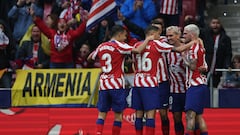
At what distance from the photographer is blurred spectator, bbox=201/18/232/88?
818 inches

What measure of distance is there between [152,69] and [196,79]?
3.01 feet

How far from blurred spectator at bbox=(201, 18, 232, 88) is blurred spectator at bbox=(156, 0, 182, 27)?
99 centimetres

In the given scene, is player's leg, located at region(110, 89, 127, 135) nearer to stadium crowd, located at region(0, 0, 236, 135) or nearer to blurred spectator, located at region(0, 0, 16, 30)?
stadium crowd, located at region(0, 0, 236, 135)

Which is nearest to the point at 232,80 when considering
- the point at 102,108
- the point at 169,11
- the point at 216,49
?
the point at 216,49

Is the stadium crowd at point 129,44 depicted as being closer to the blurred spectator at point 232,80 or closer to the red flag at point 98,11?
the blurred spectator at point 232,80

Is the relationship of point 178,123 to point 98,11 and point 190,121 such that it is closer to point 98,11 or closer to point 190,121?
point 190,121

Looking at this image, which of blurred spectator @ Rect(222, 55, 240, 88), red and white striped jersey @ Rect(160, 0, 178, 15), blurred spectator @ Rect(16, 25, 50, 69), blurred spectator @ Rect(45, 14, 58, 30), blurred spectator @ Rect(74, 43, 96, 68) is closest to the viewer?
blurred spectator @ Rect(222, 55, 240, 88)

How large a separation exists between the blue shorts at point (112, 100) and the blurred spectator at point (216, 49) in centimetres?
306

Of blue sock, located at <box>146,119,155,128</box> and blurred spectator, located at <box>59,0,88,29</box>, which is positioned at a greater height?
blurred spectator, located at <box>59,0,88,29</box>

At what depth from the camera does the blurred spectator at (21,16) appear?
2331cm

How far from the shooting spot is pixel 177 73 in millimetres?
18109

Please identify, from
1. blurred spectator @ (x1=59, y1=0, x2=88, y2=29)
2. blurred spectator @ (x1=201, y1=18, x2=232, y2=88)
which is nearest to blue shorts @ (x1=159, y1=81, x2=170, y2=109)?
blurred spectator @ (x1=201, y1=18, x2=232, y2=88)

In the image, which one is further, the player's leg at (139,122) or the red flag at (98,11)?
the red flag at (98,11)

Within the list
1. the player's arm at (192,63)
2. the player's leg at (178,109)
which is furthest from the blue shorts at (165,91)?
the player's arm at (192,63)
